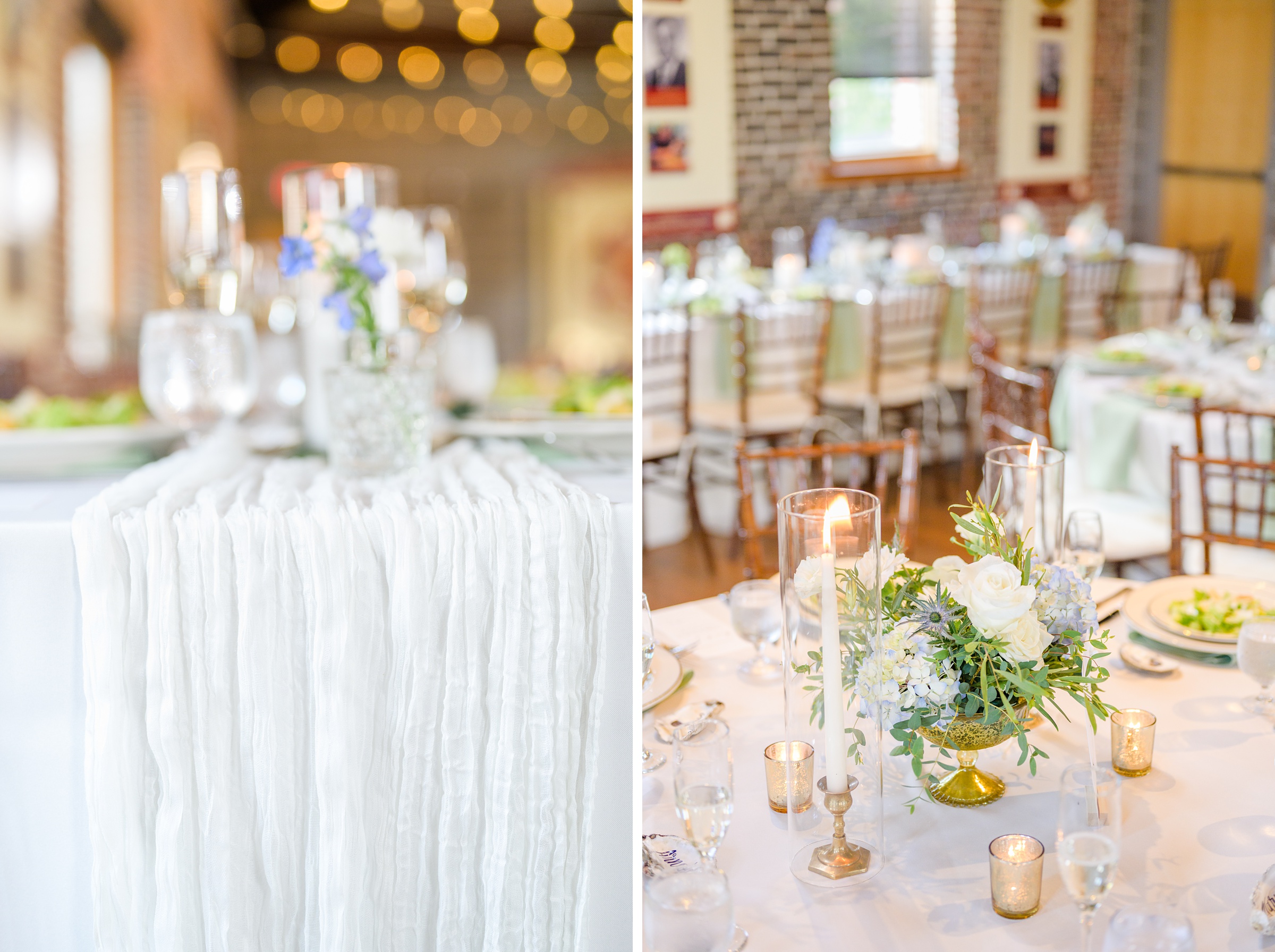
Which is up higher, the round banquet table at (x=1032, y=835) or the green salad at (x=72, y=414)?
the green salad at (x=72, y=414)

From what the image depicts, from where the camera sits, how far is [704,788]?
100 centimetres

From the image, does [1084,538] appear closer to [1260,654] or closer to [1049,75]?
[1260,654]

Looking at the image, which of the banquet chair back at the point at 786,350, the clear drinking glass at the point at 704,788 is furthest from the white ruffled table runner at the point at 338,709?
the banquet chair back at the point at 786,350

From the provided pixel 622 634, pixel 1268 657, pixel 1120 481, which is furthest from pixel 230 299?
pixel 1120 481

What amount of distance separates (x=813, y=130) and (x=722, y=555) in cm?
314

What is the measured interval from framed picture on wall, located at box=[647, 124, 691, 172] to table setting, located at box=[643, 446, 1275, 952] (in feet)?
16.8

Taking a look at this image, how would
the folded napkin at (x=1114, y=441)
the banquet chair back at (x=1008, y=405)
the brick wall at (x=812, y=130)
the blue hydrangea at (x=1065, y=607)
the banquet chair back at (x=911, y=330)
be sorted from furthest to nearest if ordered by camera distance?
the brick wall at (x=812, y=130) → the banquet chair back at (x=911, y=330) → the folded napkin at (x=1114, y=441) → the banquet chair back at (x=1008, y=405) → the blue hydrangea at (x=1065, y=607)

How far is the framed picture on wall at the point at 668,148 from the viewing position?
19.5 feet

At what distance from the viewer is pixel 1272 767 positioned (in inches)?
46.3

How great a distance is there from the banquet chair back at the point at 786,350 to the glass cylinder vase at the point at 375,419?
3.00 meters

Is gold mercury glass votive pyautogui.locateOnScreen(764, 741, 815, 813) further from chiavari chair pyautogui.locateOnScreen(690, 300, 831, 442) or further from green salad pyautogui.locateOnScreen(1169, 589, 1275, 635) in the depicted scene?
chiavari chair pyautogui.locateOnScreen(690, 300, 831, 442)

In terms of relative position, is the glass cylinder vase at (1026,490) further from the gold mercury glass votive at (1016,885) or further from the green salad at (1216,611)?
the gold mercury glass votive at (1016,885)

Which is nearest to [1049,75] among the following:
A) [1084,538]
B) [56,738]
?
[1084,538]

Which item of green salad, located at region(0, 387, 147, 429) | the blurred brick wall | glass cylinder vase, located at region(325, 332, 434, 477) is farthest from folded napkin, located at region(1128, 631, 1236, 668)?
the blurred brick wall
